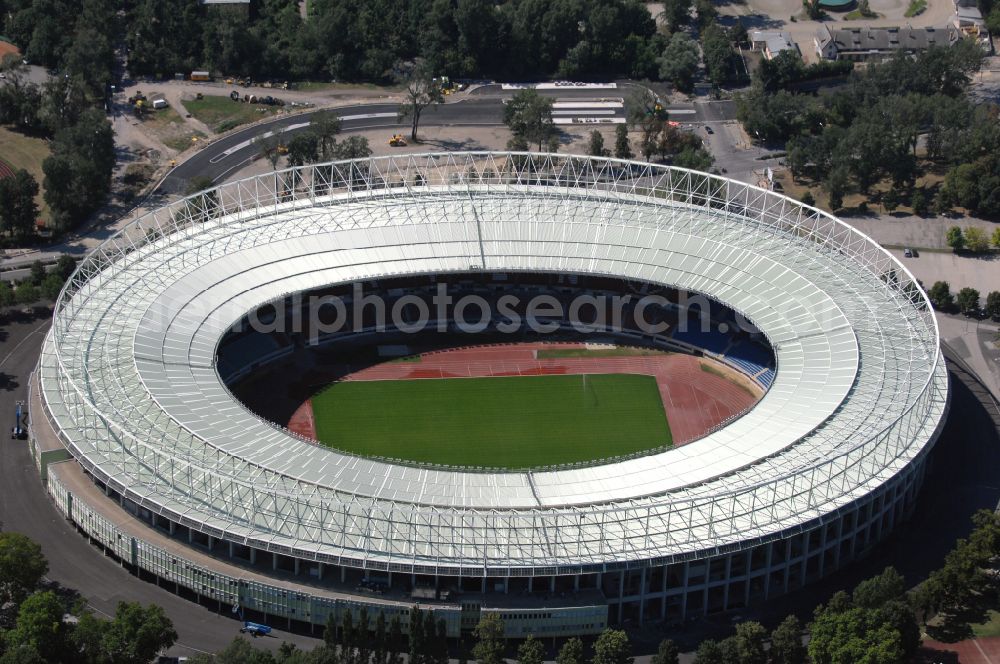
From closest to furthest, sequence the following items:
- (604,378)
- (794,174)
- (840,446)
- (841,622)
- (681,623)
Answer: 1. (841,622)
2. (681,623)
3. (840,446)
4. (604,378)
5. (794,174)

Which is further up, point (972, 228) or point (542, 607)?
point (972, 228)

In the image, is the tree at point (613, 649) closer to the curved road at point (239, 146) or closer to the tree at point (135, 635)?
the tree at point (135, 635)

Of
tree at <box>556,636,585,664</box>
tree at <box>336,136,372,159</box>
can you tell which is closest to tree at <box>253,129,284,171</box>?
tree at <box>336,136,372,159</box>

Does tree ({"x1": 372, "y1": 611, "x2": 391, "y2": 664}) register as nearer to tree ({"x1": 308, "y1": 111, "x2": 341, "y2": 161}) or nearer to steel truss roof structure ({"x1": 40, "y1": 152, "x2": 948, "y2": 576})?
steel truss roof structure ({"x1": 40, "y1": 152, "x2": 948, "y2": 576})

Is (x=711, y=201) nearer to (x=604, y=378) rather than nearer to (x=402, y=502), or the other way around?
(x=604, y=378)

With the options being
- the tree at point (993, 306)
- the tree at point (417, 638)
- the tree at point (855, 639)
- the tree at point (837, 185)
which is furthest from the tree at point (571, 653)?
the tree at point (837, 185)

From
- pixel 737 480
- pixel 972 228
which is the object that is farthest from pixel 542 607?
pixel 972 228
